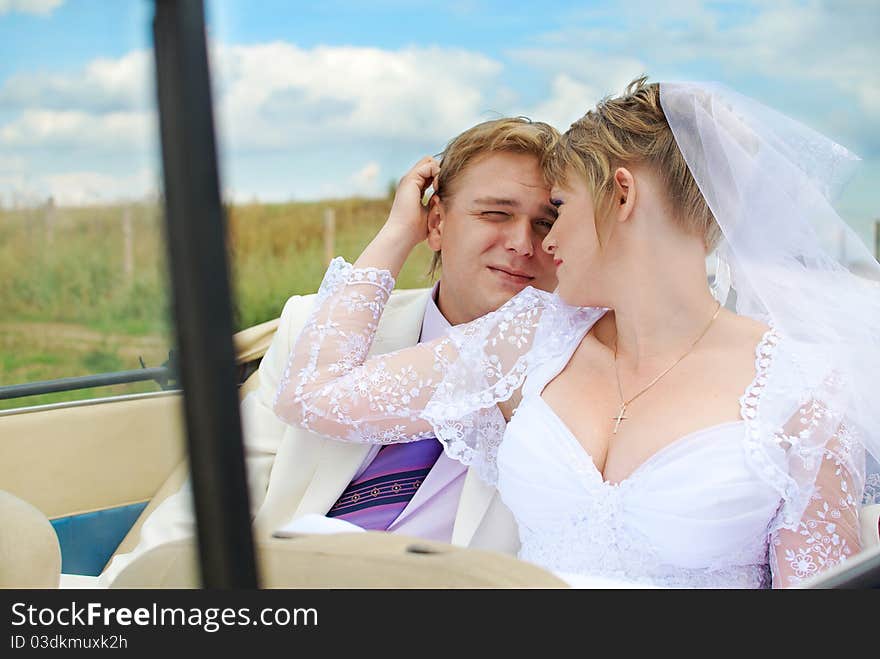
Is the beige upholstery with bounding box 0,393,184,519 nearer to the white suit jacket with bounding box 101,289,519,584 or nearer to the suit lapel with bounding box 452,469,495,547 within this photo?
the white suit jacket with bounding box 101,289,519,584

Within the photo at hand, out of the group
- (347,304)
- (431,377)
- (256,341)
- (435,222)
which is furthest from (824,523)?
(256,341)

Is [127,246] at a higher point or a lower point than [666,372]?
higher

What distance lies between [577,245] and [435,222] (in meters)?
0.59

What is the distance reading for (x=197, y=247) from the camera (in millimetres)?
640

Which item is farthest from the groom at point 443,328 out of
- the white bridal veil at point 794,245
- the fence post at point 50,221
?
the fence post at point 50,221

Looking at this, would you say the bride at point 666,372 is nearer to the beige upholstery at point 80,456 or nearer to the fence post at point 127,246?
the beige upholstery at point 80,456

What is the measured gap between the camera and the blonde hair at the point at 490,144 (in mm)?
2168

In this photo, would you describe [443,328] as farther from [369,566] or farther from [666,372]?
[369,566]

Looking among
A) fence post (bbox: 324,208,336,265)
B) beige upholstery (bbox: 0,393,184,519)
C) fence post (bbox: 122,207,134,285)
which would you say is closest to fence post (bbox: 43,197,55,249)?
fence post (bbox: 122,207,134,285)

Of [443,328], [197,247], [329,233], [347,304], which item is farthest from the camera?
[329,233]

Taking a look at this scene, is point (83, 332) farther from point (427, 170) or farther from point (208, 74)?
point (427, 170)

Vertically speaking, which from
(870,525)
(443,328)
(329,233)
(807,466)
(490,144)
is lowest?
(870,525)

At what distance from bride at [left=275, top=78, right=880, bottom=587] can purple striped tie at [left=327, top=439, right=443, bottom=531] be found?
16 cm

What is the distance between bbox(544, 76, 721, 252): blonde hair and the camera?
5.62ft
